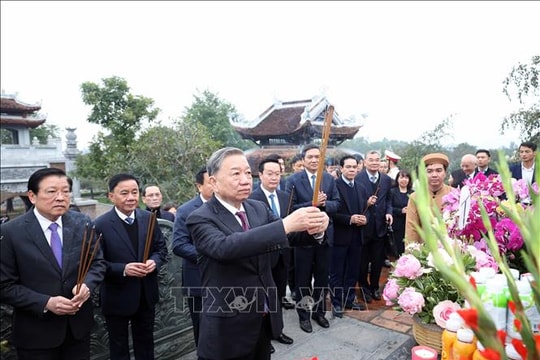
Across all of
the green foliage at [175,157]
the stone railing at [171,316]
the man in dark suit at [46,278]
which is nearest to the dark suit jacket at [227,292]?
the man in dark suit at [46,278]

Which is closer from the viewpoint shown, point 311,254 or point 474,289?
point 474,289

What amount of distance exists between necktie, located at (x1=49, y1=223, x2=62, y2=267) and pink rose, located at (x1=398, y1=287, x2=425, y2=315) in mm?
1885

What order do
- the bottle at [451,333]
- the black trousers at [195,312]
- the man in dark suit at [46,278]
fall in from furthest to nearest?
the black trousers at [195,312], the man in dark suit at [46,278], the bottle at [451,333]

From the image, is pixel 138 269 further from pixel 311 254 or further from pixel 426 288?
pixel 426 288

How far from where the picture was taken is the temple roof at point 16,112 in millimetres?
19766

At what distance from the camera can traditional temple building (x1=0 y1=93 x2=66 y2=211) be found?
58.7 feet

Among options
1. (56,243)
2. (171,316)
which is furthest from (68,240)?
(171,316)

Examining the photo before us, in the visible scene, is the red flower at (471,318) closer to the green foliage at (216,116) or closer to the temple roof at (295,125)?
the temple roof at (295,125)

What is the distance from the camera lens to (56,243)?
205 centimetres

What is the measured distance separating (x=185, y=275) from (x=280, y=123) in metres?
14.2

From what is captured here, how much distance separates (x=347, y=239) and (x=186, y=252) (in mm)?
1916

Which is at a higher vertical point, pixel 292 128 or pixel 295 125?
pixel 295 125

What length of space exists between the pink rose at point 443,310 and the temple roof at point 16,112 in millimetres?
24277

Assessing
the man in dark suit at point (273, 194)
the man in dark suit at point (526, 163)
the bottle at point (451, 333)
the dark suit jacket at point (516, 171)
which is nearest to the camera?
the bottle at point (451, 333)
